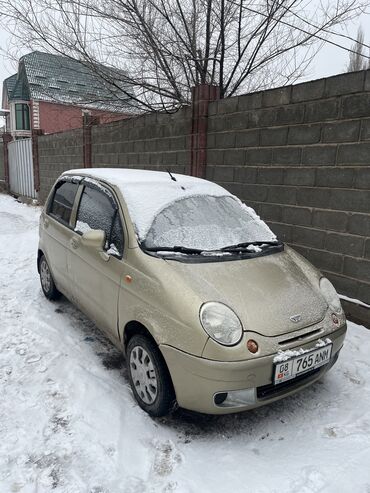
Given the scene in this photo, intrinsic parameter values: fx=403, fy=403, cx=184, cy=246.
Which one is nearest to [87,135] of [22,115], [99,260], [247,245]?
[99,260]

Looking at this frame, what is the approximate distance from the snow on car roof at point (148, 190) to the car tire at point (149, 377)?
818 millimetres

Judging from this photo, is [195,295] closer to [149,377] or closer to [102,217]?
[149,377]

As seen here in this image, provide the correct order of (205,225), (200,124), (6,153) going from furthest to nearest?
1. (6,153)
2. (200,124)
3. (205,225)

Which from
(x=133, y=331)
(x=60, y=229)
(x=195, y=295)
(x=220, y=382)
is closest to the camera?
(x=220, y=382)

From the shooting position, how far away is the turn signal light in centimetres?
244

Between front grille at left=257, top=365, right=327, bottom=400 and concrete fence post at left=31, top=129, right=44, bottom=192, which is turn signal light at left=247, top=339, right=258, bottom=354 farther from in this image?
concrete fence post at left=31, top=129, right=44, bottom=192

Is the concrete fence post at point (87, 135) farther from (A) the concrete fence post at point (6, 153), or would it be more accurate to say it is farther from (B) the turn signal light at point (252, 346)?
(B) the turn signal light at point (252, 346)

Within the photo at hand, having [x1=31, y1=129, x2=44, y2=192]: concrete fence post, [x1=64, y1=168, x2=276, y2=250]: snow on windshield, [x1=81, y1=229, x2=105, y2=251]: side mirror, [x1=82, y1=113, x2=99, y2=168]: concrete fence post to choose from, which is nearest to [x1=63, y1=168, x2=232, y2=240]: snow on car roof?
[x1=64, y1=168, x2=276, y2=250]: snow on windshield

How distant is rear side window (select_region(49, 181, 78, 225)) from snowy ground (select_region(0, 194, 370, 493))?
1334mm

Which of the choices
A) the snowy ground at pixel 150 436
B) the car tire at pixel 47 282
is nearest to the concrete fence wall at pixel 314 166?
the snowy ground at pixel 150 436

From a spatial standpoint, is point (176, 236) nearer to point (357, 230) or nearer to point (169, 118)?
point (357, 230)

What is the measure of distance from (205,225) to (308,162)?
2012mm

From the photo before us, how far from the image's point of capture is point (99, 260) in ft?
11.1

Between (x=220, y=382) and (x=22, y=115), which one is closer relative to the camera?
(x=220, y=382)
